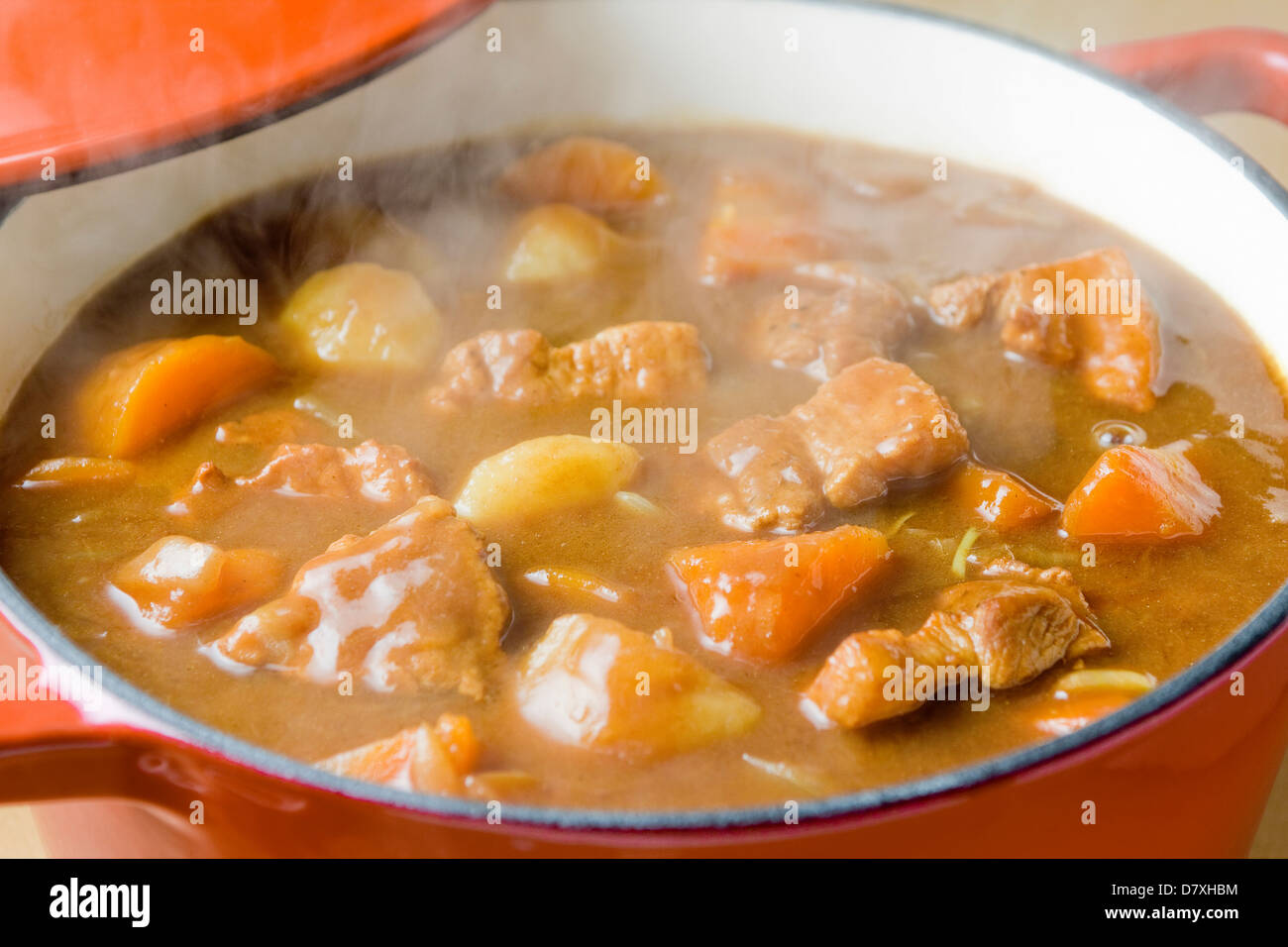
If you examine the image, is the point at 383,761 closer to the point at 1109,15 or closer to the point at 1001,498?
the point at 1001,498

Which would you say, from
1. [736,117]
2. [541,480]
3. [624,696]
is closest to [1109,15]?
[736,117]

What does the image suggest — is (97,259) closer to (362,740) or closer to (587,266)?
(587,266)

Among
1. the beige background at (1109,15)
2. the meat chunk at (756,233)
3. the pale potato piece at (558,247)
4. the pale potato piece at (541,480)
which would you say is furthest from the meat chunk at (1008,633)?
the beige background at (1109,15)

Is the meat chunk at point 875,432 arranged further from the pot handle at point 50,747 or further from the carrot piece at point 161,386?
the pot handle at point 50,747

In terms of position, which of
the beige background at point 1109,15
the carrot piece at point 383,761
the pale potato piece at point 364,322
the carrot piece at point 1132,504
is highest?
the beige background at point 1109,15

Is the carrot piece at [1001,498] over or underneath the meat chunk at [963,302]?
underneath

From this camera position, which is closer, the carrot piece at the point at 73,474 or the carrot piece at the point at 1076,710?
the carrot piece at the point at 1076,710
